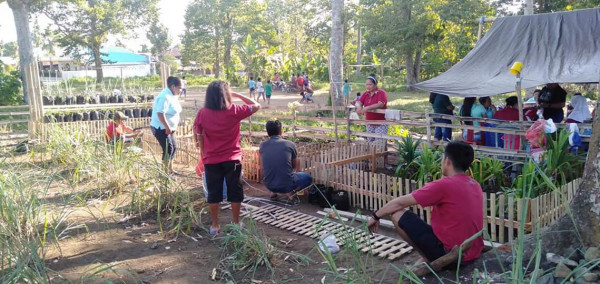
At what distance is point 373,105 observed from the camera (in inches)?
293

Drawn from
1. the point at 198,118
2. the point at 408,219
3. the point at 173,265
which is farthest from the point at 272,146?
the point at 408,219

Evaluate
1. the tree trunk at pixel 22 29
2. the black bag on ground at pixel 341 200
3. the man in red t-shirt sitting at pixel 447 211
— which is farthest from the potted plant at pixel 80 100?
the man in red t-shirt sitting at pixel 447 211

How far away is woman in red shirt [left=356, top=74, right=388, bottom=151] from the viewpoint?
7445 millimetres

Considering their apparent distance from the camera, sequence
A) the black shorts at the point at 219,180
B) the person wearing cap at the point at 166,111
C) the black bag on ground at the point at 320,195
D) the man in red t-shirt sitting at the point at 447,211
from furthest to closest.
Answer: the person wearing cap at the point at 166,111 < the black bag on ground at the point at 320,195 < the black shorts at the point at 219,180 < the man in red t-shirt sitting at the point at 447,211

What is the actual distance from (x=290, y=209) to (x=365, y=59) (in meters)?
27.2

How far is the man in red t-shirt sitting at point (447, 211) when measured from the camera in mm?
3305

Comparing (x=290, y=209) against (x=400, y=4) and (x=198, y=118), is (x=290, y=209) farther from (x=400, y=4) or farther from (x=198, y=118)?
(x=400, y=4)

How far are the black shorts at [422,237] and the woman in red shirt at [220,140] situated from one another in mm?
1822

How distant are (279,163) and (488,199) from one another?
2310 millimetres

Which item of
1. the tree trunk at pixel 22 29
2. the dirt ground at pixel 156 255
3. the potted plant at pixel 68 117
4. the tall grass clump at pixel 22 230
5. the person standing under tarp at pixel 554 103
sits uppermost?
the tree trunk at pixel 22 29

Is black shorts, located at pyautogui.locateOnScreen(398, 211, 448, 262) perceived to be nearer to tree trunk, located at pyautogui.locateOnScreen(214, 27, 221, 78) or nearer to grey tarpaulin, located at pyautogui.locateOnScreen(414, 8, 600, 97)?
grey tarpaulin, located at pyautogui.locateOnScreen(414, 8, 600, 97)

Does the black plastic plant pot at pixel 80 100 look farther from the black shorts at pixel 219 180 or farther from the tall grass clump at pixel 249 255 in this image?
the tall grass clump at pixel 249 255

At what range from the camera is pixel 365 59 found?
104ft

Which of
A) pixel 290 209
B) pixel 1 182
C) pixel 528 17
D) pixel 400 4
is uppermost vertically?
pixel 400 4
